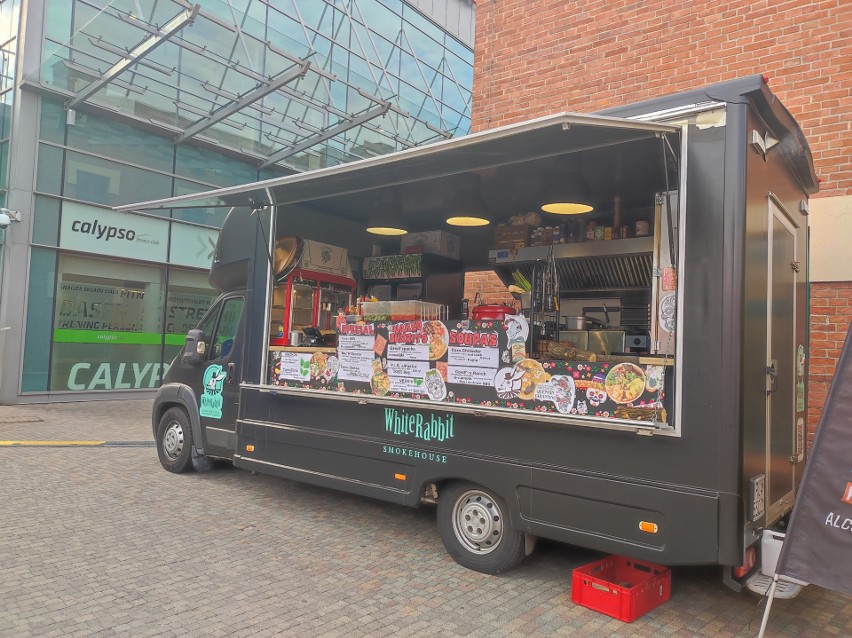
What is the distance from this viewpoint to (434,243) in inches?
299

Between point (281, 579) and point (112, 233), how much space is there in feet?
35.0

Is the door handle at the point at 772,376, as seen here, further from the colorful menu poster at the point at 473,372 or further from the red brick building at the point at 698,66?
the red brick building at the point at 698,66

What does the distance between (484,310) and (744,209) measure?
7.56 feet

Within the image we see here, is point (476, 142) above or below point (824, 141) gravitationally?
below

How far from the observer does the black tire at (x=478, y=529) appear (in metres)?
4.12

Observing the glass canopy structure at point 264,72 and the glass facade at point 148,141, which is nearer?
the glass canopy structure at point 264,72

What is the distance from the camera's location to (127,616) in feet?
11.4

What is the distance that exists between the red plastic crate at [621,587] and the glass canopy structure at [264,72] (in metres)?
9.58

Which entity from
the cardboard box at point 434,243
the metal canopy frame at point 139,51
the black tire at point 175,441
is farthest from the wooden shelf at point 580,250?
the metal canopy frame at point 139,51

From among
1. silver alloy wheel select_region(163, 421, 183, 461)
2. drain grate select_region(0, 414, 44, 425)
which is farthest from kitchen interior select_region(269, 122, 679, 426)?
drain grate select_region(0, 414, 44, 425)

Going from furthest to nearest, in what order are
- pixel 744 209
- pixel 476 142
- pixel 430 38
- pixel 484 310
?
pixel 430 38, pixel 484 310, pixel 476 142, pixel 744 209

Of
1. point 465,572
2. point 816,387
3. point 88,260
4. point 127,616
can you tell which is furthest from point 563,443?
point 88,260

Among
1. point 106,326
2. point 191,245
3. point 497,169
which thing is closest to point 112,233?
point 191,245

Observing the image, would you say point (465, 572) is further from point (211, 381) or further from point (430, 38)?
point (430, 38)
